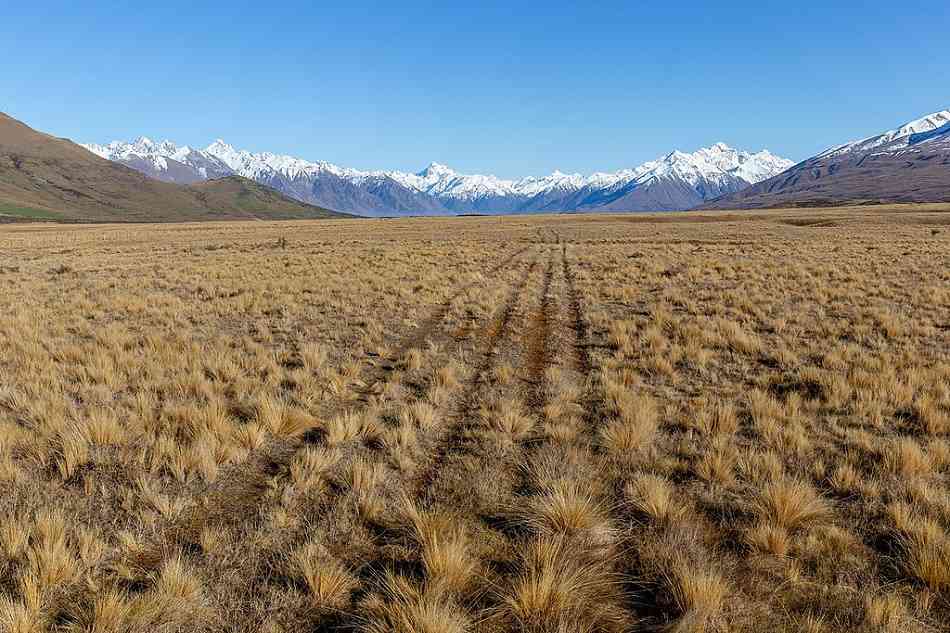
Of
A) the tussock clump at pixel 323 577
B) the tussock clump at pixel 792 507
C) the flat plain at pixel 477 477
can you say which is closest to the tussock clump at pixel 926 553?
the flat plain at pixel 477 477

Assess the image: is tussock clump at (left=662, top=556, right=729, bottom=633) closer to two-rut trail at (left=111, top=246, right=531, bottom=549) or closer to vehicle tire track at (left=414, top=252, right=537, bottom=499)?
vehicle tire track at (left=414, top=252, right=537, bottom=499)

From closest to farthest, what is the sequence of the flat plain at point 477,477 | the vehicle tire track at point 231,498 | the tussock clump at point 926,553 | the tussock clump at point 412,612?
the tussock clump at point 412,612 < the flat plain at point 477,477 < the tussock clump at point 926,553 < the vehicle tire track at point 231,498

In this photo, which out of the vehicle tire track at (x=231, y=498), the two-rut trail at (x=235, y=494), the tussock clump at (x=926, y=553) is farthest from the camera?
the two-rut trail at (x=235, y=494)

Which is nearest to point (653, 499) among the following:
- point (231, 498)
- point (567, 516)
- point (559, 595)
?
point (567, 516)

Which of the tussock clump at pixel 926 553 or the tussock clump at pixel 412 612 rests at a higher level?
the tussock clump at pixel 412 612

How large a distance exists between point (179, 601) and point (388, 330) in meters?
8.97

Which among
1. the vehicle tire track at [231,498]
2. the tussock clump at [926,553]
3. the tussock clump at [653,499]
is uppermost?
the vehicle tire track at [231,498]

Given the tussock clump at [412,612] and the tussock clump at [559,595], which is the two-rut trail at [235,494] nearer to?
the tussock clump at [412,612]

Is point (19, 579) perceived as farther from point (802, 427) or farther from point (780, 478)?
point (802, 427)

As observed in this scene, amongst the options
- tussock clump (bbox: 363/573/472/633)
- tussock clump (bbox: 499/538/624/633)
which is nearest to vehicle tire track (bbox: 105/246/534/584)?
tussock clump (bbox: 363/573/472/633)

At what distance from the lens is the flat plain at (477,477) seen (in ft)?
10.6

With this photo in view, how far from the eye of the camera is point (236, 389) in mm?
7590

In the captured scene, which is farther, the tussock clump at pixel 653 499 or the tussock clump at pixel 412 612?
the tussock clump at pixel 653 499

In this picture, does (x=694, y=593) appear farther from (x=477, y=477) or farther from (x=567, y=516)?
(x=477, y=477)
